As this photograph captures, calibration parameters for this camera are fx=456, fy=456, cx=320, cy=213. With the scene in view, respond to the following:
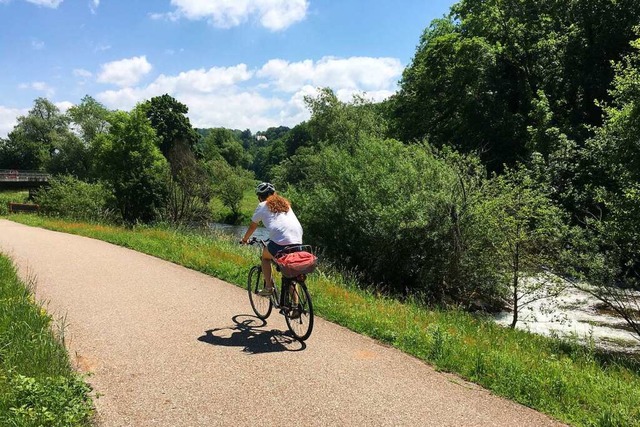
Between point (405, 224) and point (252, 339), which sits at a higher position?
point (405, 224)

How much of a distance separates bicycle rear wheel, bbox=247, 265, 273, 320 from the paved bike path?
0.54 feet

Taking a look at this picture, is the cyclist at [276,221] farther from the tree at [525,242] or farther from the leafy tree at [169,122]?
the leafy tree at [169,122]

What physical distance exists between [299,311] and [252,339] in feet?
2.25

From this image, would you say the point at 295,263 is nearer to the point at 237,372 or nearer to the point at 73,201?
the point at 237,372

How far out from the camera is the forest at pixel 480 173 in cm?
1116

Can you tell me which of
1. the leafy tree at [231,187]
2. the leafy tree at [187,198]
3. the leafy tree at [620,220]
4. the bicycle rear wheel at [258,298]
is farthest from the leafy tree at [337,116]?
the bicycle rear wheel at [258,298]

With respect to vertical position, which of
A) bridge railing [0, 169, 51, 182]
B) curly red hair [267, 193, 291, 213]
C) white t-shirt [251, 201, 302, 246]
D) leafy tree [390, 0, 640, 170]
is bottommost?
white t-shirt [251, 201, 302, 246]

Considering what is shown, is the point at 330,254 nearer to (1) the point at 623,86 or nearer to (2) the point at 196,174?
(1) the point at 623,86

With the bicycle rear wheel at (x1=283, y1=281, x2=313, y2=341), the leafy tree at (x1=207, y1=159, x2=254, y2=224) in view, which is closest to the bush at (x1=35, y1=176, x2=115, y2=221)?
the bicycle rear wheel at (x1=283, y1=281, x2=313, y2=341)

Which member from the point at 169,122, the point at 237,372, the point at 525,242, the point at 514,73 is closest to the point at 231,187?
the point at 169,122

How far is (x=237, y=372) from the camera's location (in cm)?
470

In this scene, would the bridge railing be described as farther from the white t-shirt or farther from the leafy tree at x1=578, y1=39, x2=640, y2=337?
the leafy tree at x1=578, y1=39, x2=640, y2=337

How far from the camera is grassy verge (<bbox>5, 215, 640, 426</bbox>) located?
423 cm

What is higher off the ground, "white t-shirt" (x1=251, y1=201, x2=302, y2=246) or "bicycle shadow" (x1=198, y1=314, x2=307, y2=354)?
"white t-shirt" (x1=251, y1=201, x2=302, y2=246)
